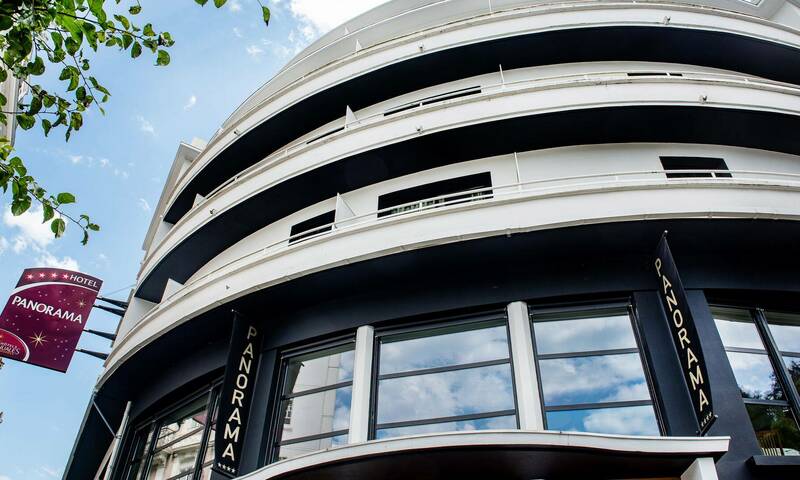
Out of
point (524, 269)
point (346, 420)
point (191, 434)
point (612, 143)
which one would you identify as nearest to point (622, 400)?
point (524, 269)

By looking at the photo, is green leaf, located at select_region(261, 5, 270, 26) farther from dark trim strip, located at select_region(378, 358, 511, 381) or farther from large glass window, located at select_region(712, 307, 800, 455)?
large glass window, located at select_region(712, 307, 800, 455)

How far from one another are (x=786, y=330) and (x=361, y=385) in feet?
24.1

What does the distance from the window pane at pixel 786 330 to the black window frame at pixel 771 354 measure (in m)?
0.07

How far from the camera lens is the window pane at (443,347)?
934 centimetres

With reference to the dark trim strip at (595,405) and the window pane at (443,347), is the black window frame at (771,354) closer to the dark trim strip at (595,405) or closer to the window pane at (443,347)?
the dark trim strip at (595,405)

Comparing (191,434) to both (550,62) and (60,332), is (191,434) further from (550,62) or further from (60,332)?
(550,62)

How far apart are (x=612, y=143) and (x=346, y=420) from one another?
8.29 m

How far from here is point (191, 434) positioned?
11.9m

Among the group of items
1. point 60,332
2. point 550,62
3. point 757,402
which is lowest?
Answer: point 757,402

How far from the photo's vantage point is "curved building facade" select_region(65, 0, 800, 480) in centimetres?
803

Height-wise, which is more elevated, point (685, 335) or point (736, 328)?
point (736, 328)

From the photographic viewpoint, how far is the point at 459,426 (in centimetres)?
859

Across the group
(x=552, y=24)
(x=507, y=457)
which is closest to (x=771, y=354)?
(x=507, y=457)

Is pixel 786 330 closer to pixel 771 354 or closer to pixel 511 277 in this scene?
pixel 771 354
